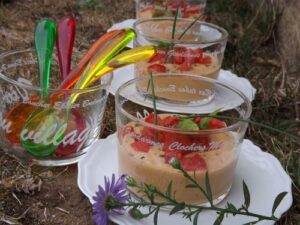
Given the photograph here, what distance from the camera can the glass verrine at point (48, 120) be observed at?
35.8 inches

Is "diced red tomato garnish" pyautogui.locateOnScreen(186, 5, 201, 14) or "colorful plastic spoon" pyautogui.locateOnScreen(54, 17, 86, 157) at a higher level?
"colorful plastic spoon" pyautogui.locateOnScreen(54, 17, 86, 157)

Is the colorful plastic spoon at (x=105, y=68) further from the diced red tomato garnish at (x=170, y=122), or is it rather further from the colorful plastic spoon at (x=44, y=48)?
the diced red tomato garnish at (x=170, y=122)

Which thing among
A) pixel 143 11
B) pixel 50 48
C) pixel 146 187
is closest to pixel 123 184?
pixel 146 187

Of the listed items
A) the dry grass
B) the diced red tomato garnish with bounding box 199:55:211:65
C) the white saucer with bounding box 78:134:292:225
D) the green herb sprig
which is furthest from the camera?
the diced red tomato garnish with bounding box 199:55:211:65

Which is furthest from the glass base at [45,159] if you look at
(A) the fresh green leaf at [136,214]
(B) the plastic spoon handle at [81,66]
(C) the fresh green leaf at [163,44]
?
(C) the fresh green leaf at [163,44]

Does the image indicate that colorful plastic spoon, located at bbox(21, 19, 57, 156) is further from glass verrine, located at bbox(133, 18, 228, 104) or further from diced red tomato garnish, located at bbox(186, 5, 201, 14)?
diced red tomato garnish, located at bbox(186, 5, 201, 14)

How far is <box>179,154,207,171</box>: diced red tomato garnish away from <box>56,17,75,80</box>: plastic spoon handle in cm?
32

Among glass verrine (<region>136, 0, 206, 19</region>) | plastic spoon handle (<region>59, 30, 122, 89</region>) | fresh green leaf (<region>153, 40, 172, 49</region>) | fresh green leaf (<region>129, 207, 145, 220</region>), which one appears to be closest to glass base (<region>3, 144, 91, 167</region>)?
plastic spoon handle (<region>59, 30, 122, 89</region>)

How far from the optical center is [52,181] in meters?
0.95

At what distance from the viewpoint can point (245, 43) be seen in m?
1.58

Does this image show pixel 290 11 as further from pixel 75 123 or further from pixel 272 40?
pixel 75 123

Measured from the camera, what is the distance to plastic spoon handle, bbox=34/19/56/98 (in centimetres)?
101

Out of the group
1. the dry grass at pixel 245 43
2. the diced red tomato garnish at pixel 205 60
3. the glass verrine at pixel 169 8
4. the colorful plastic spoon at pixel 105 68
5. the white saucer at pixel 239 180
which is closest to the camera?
the white saucer at pixel 239 180

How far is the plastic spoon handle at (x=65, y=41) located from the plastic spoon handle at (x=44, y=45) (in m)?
0.01
